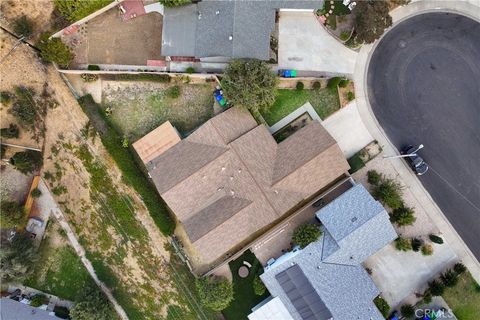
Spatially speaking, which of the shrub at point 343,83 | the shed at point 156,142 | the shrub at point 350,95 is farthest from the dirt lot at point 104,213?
the shrub at point 350,95

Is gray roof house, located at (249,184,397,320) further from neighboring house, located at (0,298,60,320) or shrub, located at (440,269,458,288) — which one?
neighboring house, located at (0,298,60,320)

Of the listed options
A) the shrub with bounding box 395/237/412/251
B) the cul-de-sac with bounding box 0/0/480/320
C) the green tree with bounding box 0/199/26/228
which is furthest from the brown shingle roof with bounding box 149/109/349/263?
the green tree with bounding box 0/199/26/228

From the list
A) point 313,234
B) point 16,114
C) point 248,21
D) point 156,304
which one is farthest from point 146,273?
point 248,21

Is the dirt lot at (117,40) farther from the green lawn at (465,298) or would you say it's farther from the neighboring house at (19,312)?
the green lawn at (465,298)

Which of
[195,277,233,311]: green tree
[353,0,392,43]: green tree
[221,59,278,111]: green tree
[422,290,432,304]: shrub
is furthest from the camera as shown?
[422,290,432,304]: shrub

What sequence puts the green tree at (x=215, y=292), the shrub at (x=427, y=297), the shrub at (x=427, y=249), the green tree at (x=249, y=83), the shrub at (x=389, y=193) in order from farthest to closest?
1. the shrub at (x=427, y=249)
2. the shrub at (x=427, y=297)
3. the shrub at (x=389, y=193)
4. the green tree at (x=215, y=292)
5. the green tree at (x=249, y=83)
